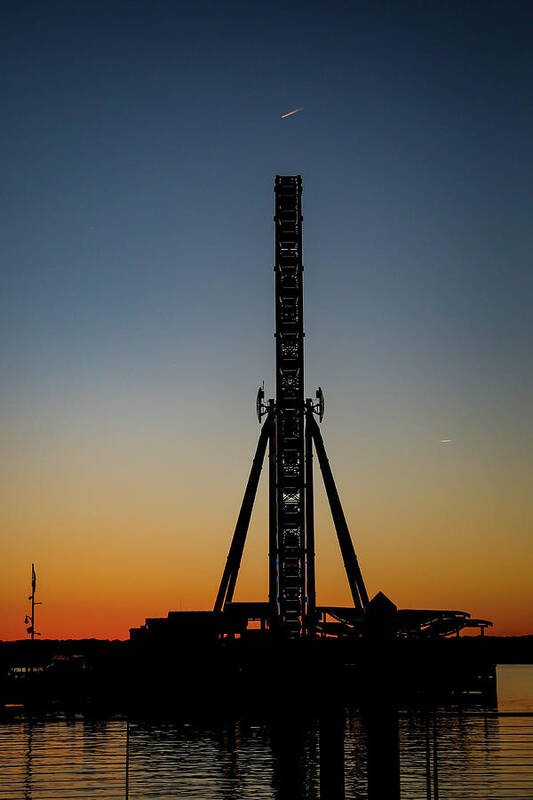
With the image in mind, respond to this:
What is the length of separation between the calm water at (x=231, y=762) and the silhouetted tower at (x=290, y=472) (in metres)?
15.4

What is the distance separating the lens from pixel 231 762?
29.5m

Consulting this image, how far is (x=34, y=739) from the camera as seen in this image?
37.7 meters

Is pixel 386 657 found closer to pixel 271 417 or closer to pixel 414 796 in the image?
pixel 414 796

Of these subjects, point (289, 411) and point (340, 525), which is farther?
point (289, 411)

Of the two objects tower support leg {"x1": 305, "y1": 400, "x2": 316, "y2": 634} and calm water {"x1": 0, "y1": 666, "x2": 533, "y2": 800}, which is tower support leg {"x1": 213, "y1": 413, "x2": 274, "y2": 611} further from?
calm water {"x1": 0, "y1": 666, "x2": 533, "y2": 800}

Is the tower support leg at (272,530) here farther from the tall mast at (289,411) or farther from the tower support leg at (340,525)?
the tower support leg at (340,525)

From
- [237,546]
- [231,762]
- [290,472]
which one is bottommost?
[231,762]

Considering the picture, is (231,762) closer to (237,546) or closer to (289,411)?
(237,546)

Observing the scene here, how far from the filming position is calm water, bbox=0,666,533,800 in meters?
21.8

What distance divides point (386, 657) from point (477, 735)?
120 feet

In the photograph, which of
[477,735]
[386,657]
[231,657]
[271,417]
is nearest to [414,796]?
[386,657]

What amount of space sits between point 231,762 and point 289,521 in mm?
34861

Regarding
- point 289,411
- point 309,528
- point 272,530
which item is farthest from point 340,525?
point 289,411

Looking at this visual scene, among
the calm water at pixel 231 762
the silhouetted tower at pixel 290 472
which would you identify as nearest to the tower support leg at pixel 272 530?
the silhouetted tower at pixel 290 472
